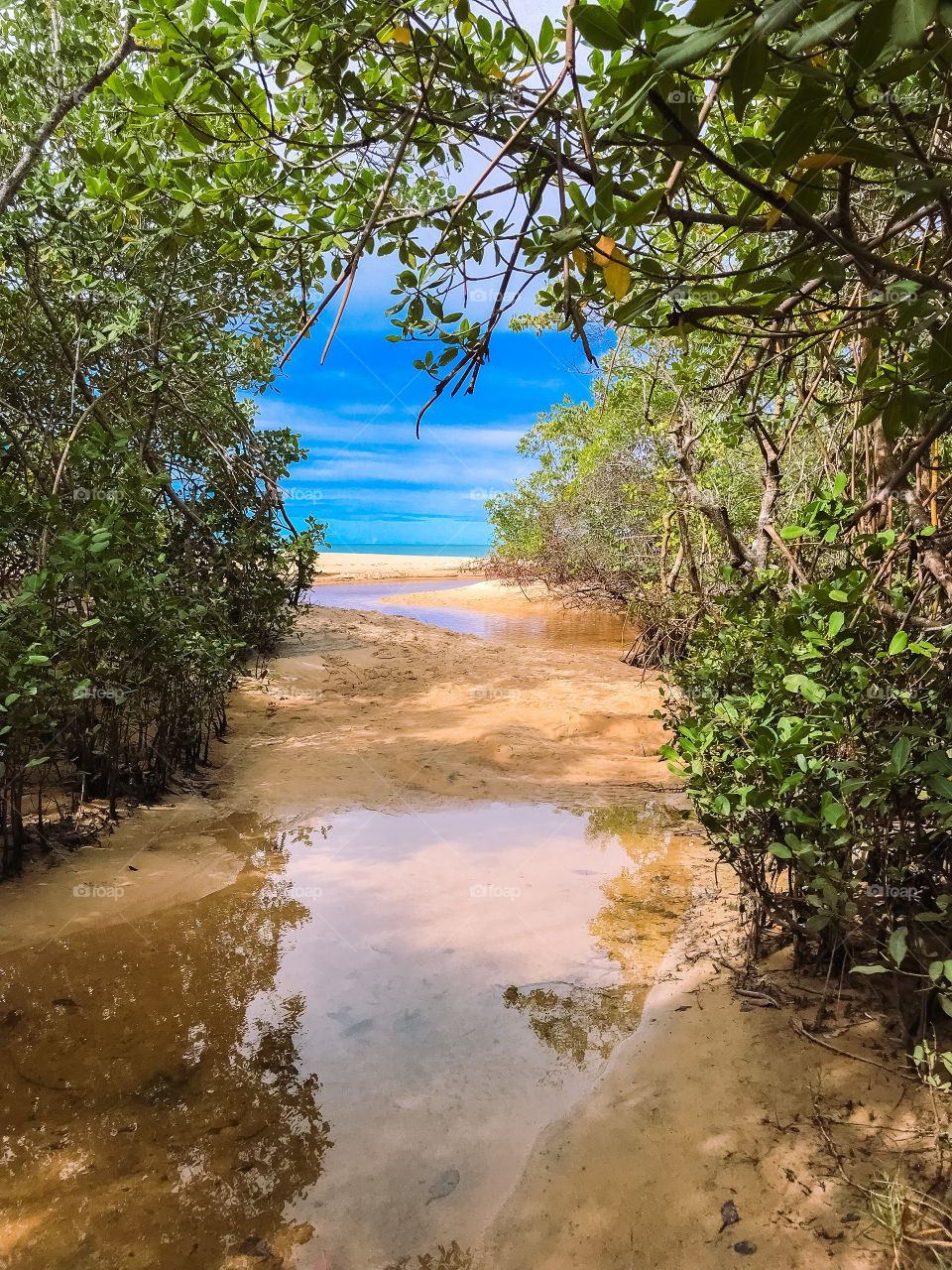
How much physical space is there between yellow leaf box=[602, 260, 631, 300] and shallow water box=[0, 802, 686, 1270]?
2479 millimetres

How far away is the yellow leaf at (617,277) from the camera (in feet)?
4.65

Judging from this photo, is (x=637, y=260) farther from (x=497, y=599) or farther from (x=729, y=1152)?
(x=497, y=599)

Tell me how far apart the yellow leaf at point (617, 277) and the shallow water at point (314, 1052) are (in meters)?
2.48

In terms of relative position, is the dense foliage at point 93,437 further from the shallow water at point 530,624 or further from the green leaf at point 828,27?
the shallow water at point 530,624

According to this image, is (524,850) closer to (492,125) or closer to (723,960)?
(723,960)

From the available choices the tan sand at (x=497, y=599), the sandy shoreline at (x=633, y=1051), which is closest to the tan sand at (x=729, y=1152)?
the sandy shoreline at (x=633, y=1051)

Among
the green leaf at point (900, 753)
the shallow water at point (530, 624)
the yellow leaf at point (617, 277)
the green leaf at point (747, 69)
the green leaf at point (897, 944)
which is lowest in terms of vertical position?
the shallow water at point (530, 624)

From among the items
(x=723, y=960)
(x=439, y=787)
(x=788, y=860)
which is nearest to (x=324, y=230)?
(x=788, y=860)

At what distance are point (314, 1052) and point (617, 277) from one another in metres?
2.86

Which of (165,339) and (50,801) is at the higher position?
(165,339)

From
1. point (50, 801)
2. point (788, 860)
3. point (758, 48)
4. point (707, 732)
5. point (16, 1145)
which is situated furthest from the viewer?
point (50, 801)

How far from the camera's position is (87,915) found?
3631 millimetres

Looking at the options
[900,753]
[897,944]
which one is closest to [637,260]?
[900,753]

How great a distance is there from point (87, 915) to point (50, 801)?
1.38 m
